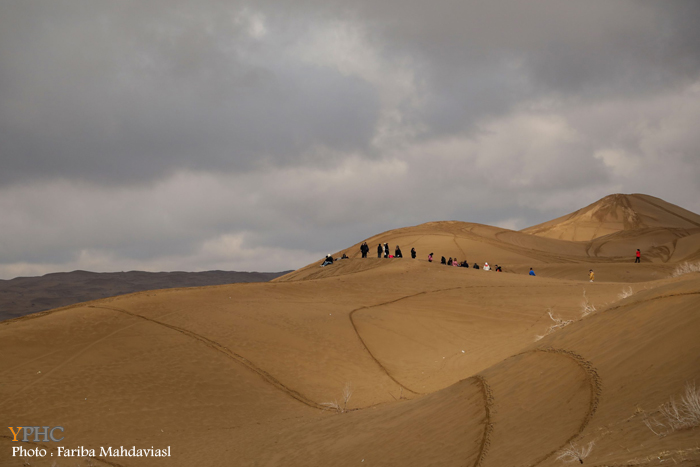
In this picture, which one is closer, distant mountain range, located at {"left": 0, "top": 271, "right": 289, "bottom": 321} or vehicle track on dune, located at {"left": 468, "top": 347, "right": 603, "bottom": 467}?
vehicle track on dune, located at {"left": 468, "top": 347, "right": 603, "bottom": 467}

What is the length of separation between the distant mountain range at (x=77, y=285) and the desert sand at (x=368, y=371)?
193ft

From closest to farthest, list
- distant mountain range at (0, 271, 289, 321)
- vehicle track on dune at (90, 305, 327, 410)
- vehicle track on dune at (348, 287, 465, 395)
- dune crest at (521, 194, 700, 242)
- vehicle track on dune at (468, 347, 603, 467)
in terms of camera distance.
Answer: vehicle track on dune at (468, 347, 603, 467) < vehicle track on dune at (90, 305, 327, 410) < vehicle track on dune at (348, 287, 465, 395) < distant mountain range at (0, 271, 289, 321) < dune crest at (521, 194, 700, 242)

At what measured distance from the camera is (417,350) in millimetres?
18281

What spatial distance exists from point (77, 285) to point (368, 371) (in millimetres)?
97571

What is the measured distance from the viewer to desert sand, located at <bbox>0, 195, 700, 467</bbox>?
637 centimetres

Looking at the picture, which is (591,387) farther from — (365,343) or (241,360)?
(365,343)

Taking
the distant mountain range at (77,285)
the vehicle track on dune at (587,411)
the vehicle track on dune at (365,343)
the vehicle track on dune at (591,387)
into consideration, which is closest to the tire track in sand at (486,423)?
the vehicle track on dune at (587,411)

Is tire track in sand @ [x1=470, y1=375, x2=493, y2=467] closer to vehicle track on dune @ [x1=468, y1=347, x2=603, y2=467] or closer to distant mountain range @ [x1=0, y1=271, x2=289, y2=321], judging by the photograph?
vehicle track on dune @ [x1=468, y1=347, x2=603, y2=467]

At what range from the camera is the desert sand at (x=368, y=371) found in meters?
6.37

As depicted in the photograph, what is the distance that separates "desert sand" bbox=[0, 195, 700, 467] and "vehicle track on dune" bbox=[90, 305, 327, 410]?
6 centimetres

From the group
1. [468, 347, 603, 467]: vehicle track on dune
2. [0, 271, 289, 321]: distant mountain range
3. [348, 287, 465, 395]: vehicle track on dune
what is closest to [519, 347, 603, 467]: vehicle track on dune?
[468, 347, 603, 467]: vehicle track on dune

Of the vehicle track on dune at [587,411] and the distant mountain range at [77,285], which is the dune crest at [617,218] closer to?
the distant mountain range at [77,285]

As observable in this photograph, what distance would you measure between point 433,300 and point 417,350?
569 centimetres

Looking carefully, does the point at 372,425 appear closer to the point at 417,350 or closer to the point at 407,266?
the point at 417,350
